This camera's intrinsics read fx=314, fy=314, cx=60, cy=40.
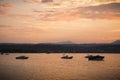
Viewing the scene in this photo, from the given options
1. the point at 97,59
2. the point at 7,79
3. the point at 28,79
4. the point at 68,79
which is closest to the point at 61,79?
the point at 68,79

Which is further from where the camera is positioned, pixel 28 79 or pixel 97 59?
pixel 97 59

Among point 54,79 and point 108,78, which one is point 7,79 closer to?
point 54,79

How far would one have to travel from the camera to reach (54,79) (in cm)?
5925

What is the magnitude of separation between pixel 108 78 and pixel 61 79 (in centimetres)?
914

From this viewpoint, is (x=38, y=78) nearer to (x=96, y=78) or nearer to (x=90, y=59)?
(x=96, y=78)

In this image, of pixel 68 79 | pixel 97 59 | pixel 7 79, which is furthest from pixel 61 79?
pixel 97 59

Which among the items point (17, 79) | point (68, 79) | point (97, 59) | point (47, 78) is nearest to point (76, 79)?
point (68, 79)

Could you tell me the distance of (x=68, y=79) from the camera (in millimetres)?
58750

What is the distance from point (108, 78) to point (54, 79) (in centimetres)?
1042

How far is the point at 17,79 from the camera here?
188 feet

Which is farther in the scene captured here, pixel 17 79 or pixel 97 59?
pixel 97 59

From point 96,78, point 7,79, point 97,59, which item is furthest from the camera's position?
point 97,59

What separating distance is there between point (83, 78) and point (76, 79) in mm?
2425

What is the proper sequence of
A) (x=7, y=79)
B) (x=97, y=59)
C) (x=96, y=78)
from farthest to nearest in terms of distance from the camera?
(x=97, y=59) < (x=96, y=78) < (x=7, y=79)
